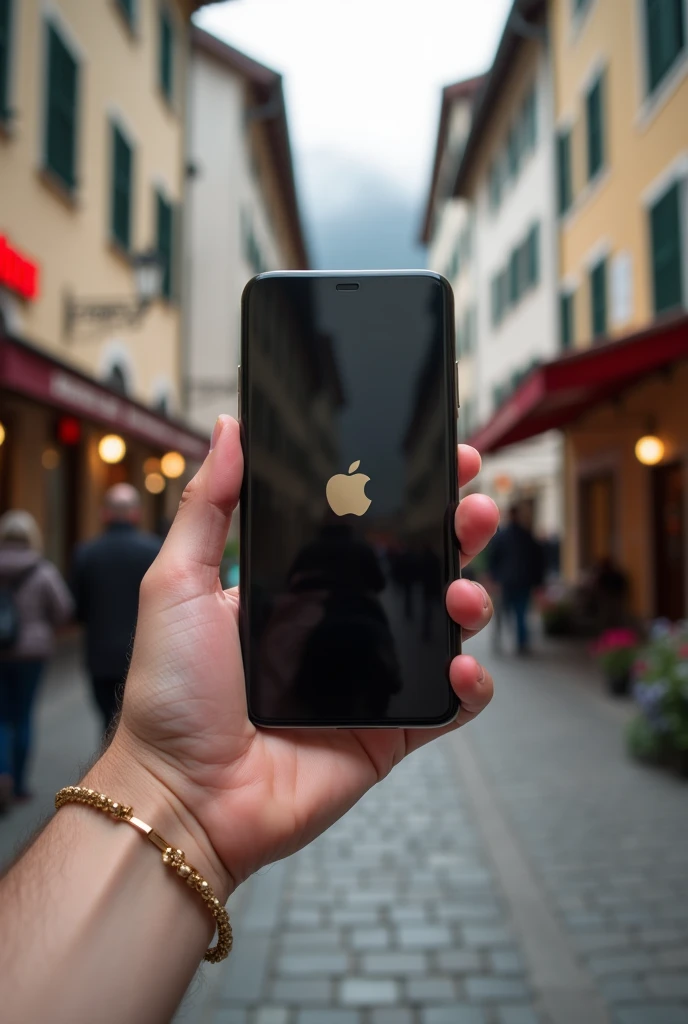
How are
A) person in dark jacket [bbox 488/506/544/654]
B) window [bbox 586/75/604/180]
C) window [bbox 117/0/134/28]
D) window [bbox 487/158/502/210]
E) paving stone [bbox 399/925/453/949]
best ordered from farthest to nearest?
1. window [bbox 487/158/502/210]
2. window [bbox 586/75/604/180]
3. window [bbox 117/0/134/28]
4. person in dark jacket [bbox 488/506/544/654]
5. paving stone [bbox 399/925/453/949]

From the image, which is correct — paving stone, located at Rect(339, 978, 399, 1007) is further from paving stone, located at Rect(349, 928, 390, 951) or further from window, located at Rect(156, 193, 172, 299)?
window, located at Rect(156, 193, 172, 299)

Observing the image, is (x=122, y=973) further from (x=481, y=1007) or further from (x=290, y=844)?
(x=481, y=1007)

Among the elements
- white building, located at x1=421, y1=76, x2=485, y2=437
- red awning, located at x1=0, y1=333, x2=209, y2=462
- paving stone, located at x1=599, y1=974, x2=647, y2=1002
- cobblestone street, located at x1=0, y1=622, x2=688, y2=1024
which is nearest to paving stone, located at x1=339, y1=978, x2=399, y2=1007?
cobblestone street, located at x1=0, y1=622, x2=688, y2=1024

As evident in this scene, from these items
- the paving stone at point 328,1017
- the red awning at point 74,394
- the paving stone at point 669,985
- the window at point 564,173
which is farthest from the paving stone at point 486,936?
the window at point 564,173

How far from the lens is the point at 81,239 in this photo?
435 inches

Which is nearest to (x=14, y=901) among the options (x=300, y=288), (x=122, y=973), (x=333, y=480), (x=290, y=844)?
(x=122, y=973)

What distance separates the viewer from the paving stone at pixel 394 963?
131 inches

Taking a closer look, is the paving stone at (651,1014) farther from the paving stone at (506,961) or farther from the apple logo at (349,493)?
the apple logo at (349,493)

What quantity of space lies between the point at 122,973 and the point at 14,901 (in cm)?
18

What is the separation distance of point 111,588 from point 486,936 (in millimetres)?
2743

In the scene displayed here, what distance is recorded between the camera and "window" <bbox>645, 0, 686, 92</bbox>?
450 cm

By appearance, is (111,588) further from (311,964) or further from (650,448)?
(650,448)

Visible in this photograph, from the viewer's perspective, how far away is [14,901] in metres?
1.15

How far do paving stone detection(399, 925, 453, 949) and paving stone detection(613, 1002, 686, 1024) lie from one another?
2.56 ft
